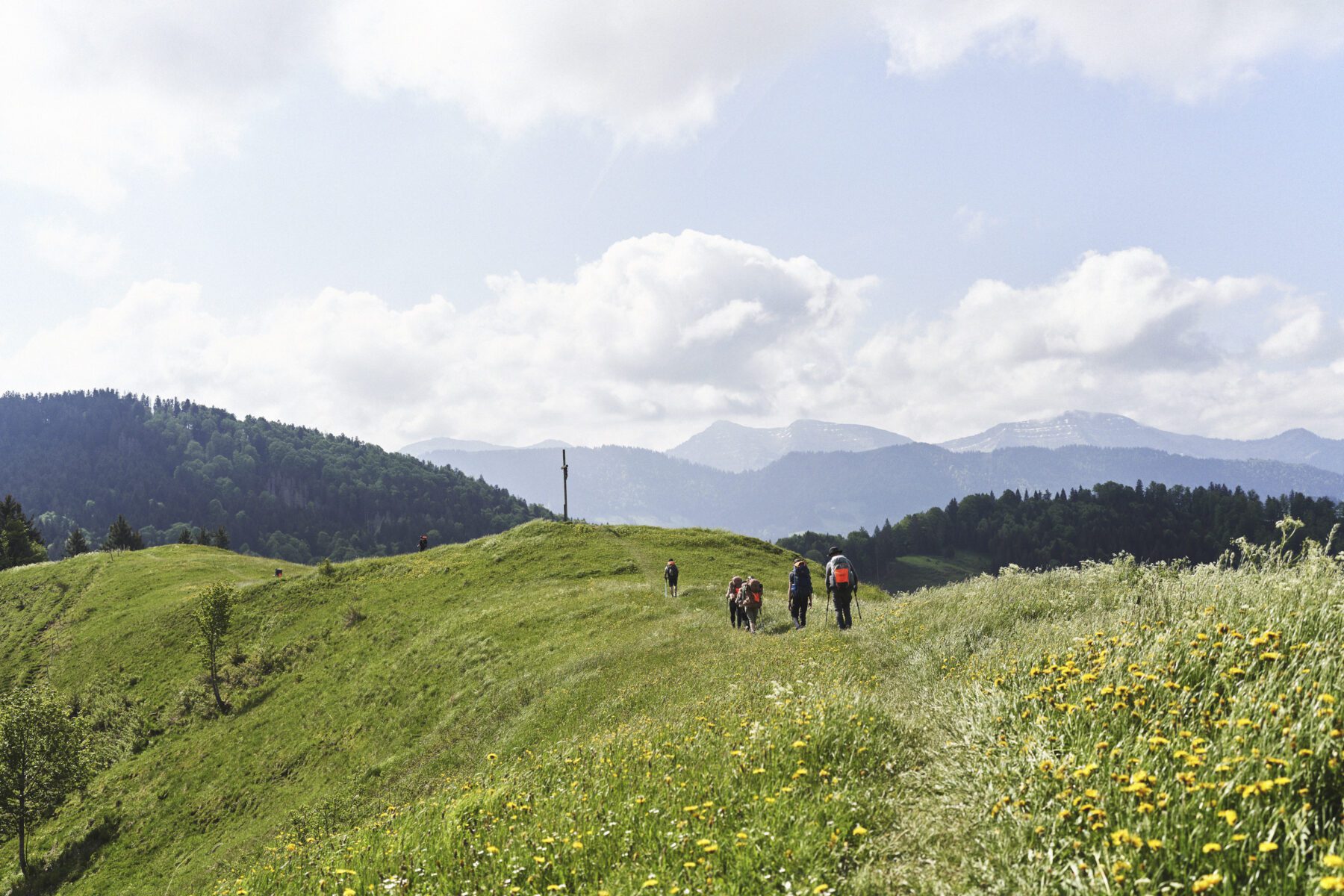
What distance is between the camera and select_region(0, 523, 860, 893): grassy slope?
75.9ft

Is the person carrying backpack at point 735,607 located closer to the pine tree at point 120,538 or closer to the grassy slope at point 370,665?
the grassy slope at point 370,665

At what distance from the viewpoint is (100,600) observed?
195ft

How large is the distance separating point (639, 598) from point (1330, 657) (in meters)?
33.7

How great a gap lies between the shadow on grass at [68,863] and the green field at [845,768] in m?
0.15

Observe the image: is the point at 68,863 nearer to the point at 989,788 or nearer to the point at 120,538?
the point at 989,788

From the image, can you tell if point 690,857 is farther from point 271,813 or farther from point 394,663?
point 394,663

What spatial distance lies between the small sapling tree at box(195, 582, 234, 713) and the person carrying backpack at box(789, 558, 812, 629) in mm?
35246

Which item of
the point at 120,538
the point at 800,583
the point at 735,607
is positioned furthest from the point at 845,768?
the point at 120,538

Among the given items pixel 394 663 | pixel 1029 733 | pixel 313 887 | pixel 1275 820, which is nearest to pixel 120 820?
pixel 394 663

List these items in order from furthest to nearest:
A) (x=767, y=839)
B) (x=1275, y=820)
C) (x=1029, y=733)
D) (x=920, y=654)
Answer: (x=920, y=654), (x=1029, y=733), (x=767, y=839), (x=1275, y=820)

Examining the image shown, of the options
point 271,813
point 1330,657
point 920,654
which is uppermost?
point 1330,657

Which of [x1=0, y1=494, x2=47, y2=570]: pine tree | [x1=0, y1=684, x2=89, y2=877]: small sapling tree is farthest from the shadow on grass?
[x1=0, y1=494, x2=47, y2=570]: pine tree

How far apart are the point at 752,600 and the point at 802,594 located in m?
2.73

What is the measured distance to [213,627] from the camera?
41.6 meters
